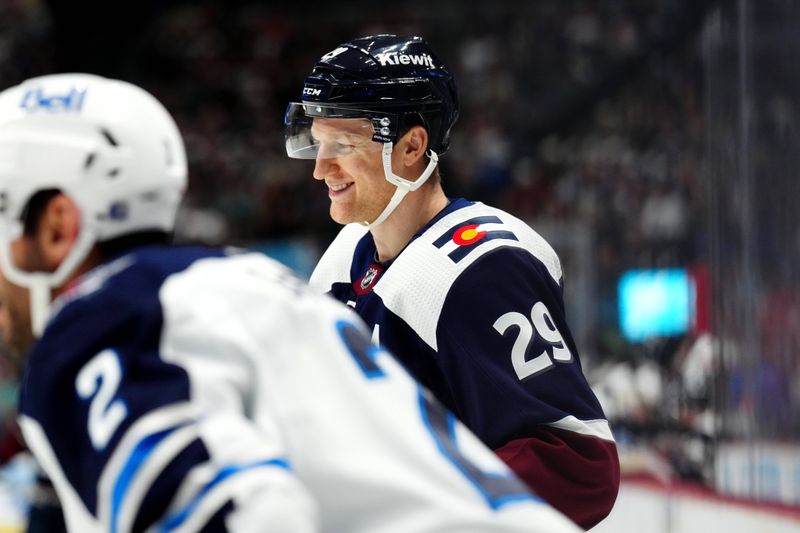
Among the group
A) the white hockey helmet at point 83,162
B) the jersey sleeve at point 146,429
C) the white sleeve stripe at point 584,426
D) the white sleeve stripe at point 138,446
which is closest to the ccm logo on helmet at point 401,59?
the white sleeve stripe at point 584,426

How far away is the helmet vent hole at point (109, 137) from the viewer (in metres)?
1.46

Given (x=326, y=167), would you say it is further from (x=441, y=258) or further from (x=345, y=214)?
(x=441, y=258)

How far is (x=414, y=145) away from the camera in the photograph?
8.69 feet

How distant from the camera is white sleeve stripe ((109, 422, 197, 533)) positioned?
117 cm

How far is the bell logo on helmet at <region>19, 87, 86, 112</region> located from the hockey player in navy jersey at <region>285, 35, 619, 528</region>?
1.03 metres

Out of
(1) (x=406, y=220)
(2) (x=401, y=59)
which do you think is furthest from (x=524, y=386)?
(2) (x=401, y=59)

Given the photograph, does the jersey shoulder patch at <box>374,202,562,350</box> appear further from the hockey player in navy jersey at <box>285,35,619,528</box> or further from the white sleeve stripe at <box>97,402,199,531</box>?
the white sleeve stripe at <box>97,402,199,531</box>

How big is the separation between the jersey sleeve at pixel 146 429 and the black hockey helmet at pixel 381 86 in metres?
1.35

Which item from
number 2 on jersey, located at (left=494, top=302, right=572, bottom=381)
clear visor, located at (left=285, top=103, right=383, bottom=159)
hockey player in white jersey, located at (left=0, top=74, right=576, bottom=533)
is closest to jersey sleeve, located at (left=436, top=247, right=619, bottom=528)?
number 2 on jersey, located at (left=494, top=302, right=572, bottom=381)

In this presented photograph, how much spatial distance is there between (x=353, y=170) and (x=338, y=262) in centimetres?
27

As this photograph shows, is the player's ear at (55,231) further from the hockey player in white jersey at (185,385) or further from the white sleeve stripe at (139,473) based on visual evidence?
the white sleeve stripe at (139,473)

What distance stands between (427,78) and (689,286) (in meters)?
3.09

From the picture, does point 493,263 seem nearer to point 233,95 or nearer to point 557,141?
point 557,141

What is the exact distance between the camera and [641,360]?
6.18 metres
